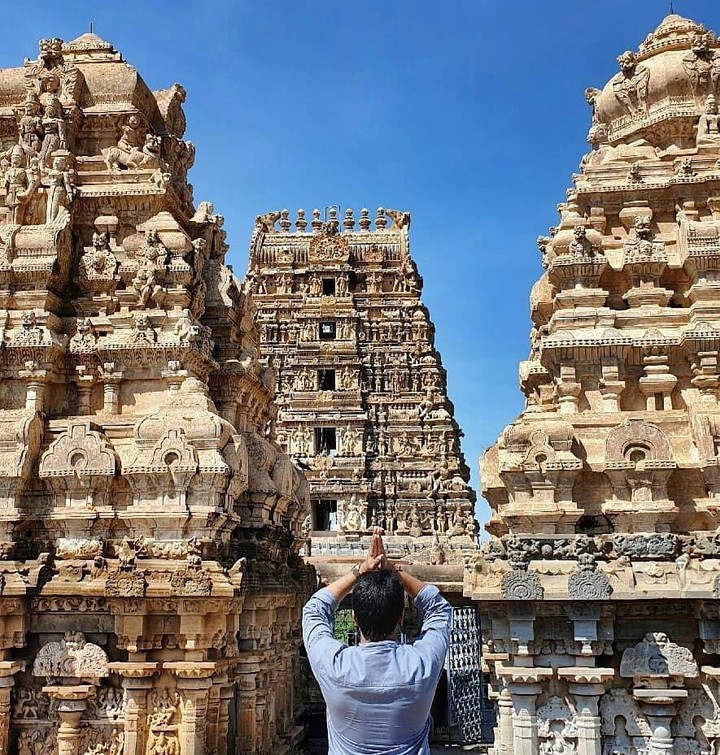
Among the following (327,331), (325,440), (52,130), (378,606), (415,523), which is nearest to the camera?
(378,606)

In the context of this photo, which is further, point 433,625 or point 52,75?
point 52,75

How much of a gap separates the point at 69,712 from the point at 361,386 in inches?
981

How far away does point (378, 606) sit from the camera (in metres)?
4.05

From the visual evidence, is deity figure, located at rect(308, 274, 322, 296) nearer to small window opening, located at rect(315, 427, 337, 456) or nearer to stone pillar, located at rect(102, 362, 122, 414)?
small window opening, located at rect(315, 427, 337, 456)

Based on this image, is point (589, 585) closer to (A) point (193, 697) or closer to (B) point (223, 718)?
(A) point (193, 697)

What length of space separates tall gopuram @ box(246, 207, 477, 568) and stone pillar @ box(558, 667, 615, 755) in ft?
60.6

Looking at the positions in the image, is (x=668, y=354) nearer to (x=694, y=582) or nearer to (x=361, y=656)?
(x=694, y=582)

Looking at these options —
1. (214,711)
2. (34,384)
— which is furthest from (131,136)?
(214,711)

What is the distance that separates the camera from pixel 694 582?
10.5 m

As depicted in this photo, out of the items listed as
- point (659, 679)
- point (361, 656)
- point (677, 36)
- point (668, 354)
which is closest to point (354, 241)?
point (677, 36)

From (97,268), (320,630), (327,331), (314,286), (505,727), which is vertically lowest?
(505,727)

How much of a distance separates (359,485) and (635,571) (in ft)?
75.9

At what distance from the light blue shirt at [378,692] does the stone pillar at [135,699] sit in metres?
8.25

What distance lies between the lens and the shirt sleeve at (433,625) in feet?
13.4
